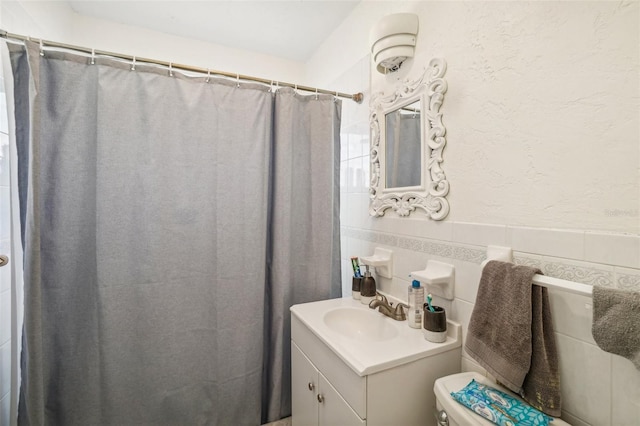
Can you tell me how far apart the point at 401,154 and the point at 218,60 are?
1678 mm

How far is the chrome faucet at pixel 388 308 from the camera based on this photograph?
1160mm

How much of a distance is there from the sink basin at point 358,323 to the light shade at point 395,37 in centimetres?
117

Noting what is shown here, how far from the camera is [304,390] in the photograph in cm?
118

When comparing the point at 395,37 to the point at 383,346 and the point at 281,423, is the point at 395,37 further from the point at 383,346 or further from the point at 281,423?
the point at 281,423

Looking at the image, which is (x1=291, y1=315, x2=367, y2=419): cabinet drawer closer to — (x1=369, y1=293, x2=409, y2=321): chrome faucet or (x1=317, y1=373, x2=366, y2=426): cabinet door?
(x1=317, y1=373, x2=366, y2=426): cabinet door

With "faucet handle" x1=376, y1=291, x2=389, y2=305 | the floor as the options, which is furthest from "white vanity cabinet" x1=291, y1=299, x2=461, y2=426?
the floor

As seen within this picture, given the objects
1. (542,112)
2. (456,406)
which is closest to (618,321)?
(456,406)

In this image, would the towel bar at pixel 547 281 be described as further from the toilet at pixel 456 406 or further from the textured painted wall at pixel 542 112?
the toilet at pixel 456 406

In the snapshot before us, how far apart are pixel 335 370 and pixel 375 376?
0.17 metres

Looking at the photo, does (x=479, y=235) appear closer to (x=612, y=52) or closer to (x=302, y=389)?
(x=612, y=52)

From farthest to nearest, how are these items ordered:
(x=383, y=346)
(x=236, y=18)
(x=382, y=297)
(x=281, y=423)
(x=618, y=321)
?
(x=236, y=18) → (x=281, y=423) → (x=382, y=297) → (x=383, y=346) → (x=618, y=321)

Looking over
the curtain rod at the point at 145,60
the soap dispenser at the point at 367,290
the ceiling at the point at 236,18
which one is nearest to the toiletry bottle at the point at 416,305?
the soap dispenser at the point at 367,290

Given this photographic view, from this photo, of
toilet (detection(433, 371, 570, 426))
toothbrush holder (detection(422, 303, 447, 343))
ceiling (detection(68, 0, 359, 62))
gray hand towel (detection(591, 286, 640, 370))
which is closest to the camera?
gray hand towel (detection(591, 286, 640, 370))

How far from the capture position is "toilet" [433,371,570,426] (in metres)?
0.68
